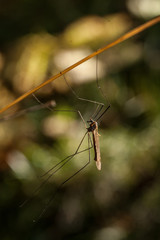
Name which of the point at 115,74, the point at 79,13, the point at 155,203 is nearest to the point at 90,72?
the point at 115,74

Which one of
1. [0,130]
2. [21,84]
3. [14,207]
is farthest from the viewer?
[21,84]

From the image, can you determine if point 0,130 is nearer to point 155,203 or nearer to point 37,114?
point 37,114

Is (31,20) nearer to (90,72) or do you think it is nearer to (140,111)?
(90,72)

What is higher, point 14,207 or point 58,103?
point 58,103

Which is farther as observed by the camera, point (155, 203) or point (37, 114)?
point (37, 114)

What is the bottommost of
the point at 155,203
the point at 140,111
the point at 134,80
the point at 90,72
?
the point at 155,203

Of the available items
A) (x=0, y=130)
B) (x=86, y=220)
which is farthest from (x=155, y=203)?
(x=0, y=130)

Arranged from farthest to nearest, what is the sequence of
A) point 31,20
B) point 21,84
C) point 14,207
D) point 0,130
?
point 31,20
point 21,84
point 0,130
point 14,207
